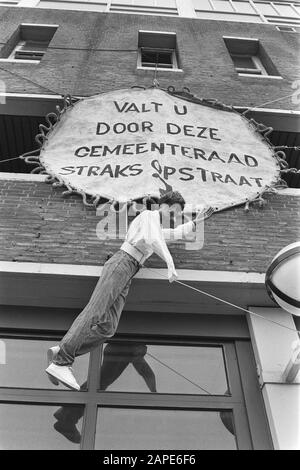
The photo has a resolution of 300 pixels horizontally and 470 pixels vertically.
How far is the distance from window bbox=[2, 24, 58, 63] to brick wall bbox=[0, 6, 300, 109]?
0.23m

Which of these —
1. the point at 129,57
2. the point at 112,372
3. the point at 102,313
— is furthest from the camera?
the point at 129,57

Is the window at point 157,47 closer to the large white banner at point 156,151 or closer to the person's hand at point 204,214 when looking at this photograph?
the large white banner at point 156,151

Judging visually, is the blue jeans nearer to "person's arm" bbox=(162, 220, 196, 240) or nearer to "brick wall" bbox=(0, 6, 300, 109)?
"person's arm" bbox=(162, 220, 196, 240)

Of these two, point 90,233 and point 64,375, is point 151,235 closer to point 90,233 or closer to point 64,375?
point 90,233

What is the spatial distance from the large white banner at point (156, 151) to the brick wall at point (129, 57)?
4.38 ft

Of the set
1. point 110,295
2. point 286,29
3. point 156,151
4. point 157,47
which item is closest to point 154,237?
point 110,295

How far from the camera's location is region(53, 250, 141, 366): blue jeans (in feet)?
14.0

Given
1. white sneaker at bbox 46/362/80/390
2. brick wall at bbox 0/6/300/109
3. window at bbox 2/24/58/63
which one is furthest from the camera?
window at bbox 2/24/58/63

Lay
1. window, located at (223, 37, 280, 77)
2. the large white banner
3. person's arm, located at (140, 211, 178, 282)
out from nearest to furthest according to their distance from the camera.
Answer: person's arm, located at (140, 211, 178, 282) → the large white banner → window, located at (223, 37, 280, 77)

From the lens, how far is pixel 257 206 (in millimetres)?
6508

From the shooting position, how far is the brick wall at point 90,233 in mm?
5555

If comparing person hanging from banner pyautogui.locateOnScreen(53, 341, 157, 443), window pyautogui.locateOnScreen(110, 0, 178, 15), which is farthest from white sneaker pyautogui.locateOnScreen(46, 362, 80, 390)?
window pyautogui.locateOnScreen(110, 0, 178, 15)

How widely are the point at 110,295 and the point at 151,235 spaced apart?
746 mm

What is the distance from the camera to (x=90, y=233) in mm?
5953
